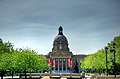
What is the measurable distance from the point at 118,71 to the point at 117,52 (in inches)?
299

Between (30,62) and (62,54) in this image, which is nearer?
(30,62)

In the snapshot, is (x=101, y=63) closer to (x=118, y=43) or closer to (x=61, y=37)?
(x=118, y=43)

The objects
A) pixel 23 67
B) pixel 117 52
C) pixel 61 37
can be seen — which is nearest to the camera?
pixel 23 67

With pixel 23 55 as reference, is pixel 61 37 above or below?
above

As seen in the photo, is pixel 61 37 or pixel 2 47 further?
pixel 61 37

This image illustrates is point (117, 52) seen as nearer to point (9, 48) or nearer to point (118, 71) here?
point (118, 71)

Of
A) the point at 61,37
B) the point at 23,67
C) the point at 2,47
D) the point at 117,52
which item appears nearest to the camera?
the point at 23,67

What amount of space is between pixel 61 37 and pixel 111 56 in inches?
4579

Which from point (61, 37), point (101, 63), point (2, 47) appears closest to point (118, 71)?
point (101, 63)

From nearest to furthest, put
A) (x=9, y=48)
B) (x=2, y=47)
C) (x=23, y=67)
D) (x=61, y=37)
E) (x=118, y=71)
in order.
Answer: (x=23, y=67) < (x=118, y=71) < (x=2, y=47) < (x=9, y=48) < (x=61, y=37)

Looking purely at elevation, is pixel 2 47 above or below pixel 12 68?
above

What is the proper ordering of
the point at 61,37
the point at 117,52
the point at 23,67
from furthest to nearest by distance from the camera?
1. the point at 61,37
2. the point at 117,52
3. the point at 23,67

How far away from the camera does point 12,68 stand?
69.8 metres

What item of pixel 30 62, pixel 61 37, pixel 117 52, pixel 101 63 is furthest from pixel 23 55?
pixel 61 37
